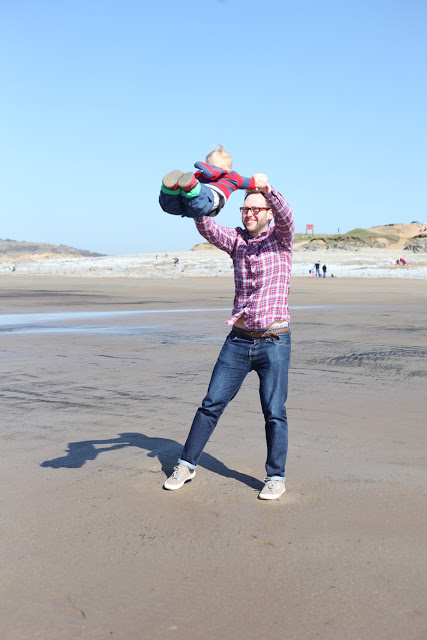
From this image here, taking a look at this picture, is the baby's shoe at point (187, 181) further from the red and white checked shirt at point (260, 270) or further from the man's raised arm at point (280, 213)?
the red and white checked shirt at point (260, 270)

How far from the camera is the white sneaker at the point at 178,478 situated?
15.5ft

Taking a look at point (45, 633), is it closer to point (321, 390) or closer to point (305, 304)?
point (321, 390)

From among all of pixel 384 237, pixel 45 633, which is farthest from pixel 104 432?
pixel 384 237

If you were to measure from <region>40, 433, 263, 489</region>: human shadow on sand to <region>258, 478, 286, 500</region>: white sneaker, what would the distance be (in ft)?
0.76

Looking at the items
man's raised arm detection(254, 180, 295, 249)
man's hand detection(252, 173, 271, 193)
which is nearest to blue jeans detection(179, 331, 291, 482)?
man's raised arm detection(254, 180, 295, 249)

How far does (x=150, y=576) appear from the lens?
344cm

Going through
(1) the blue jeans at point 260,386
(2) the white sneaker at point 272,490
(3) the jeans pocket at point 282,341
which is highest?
(3) the jeans pocket at point 282,341

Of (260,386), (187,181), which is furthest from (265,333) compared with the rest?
(187,181)

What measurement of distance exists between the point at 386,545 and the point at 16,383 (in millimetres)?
5706

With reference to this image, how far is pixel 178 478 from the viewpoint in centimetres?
475

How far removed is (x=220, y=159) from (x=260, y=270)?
2.74 feet

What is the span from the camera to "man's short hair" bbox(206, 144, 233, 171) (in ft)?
13.5

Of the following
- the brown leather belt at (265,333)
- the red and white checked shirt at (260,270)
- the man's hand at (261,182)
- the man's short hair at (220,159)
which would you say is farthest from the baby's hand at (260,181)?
the brown leather belt at (265,333)

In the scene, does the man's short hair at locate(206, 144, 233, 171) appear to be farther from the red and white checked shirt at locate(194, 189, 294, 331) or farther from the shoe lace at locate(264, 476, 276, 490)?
the shoe lace at locate(264, 476, 276, 490)
